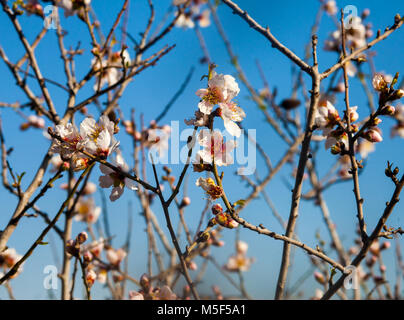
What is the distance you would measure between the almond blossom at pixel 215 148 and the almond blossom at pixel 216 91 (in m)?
0.09

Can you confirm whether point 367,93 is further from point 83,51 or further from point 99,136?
point 99,136

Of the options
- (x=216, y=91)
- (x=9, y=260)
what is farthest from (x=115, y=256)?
(x=216, y=91)

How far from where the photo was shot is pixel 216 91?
52.2 inches

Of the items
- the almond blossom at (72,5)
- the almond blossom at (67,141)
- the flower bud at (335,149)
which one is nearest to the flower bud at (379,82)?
the flower bud at (335,149)

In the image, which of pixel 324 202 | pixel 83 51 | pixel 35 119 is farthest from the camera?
pixel 35 119

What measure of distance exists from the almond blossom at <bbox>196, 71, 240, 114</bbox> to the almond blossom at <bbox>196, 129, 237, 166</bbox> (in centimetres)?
9

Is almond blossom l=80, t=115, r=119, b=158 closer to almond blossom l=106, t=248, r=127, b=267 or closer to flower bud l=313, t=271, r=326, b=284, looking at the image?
almond blossom l=106, t=248, r=127, b=267

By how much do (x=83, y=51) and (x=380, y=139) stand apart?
2.12 meters

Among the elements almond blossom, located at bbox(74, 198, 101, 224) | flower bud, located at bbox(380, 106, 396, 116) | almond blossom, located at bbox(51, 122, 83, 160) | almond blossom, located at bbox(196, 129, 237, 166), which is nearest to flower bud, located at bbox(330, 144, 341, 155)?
flower bud, located at bbox(380, 106, 396, 116)

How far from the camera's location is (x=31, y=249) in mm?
1402

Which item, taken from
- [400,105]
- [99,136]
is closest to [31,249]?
[99,136]

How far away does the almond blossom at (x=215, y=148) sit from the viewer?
1.33m

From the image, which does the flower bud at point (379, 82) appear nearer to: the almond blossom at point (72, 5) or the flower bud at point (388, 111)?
the flower bud at point (388, 111)
